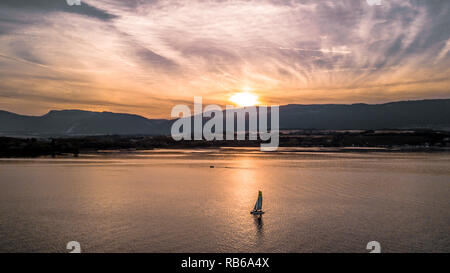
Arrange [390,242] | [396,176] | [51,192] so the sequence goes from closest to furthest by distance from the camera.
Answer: [390,242] < [51,192] < [396,176]

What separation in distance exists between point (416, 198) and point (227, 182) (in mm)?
15499

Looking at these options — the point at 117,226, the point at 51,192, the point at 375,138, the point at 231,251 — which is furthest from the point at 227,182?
the point at 375,138

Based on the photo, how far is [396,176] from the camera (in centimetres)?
3831

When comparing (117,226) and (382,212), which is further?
(382,212)

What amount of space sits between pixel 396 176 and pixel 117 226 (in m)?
30.8

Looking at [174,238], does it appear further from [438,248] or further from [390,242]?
[438,248]

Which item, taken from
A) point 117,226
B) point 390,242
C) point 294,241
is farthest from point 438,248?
point 117,226

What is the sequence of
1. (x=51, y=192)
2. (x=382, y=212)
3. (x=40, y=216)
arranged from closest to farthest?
1. (x=40, y=216)
2. (x=382, y=212)
3. (x=51, y=192)

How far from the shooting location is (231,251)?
1421cm

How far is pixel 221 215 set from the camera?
20.0 meters

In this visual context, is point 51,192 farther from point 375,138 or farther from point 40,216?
point 375,138

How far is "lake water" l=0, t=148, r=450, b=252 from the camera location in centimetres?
1500

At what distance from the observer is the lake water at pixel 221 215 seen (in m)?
15.0

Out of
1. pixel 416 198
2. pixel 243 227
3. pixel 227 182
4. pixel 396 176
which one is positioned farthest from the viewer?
pixel 396 176
